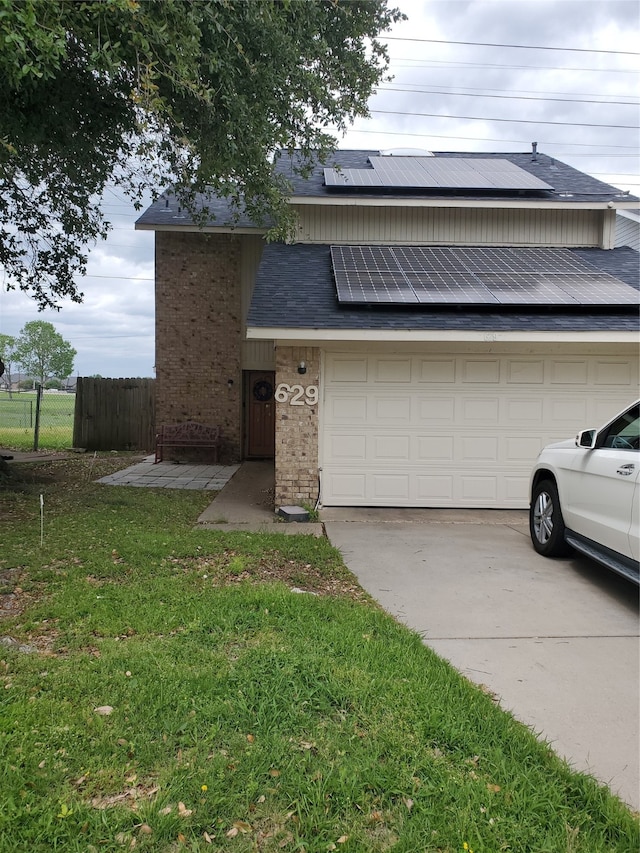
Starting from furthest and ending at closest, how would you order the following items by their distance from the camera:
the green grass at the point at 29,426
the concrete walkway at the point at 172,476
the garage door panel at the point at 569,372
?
the green grass at the point at 29,426
the concrete walkway at the point at 172,476
the garage door panel at the point at 569,372

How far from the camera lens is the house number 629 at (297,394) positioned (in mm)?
8117

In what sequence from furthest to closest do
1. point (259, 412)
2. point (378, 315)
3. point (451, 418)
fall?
point (259, 412) → point (451, 418) → point (378, 315)

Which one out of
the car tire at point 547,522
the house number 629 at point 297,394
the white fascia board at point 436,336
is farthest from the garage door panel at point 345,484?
the car tire at point 547,522

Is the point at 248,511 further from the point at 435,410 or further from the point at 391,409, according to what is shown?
the point at 435,410

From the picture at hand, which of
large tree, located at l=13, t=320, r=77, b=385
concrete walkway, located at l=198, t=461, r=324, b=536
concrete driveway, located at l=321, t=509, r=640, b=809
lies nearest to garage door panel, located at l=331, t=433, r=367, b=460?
concrete driveway, located at l=321, t=509, r=640, b=809

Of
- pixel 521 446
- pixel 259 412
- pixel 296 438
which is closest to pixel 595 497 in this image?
pixel 521 446

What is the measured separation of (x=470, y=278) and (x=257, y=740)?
313 inches

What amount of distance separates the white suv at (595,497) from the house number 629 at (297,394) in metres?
3.26

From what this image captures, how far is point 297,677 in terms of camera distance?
3.27 m

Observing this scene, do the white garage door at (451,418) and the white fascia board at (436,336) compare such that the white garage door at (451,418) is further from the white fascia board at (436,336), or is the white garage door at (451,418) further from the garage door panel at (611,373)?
the white fascia board at (436,336)

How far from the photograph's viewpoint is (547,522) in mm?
6160

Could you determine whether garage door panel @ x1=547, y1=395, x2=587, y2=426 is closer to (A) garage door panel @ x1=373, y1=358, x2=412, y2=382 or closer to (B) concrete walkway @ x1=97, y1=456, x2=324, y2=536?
(A) garage door panel @ x1=373, y1=358, x2=412, y2=382

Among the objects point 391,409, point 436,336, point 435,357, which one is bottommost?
point 391,409

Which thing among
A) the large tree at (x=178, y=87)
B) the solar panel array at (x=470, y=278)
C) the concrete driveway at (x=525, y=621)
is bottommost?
the concrete driveway at (x=525, y=621)
